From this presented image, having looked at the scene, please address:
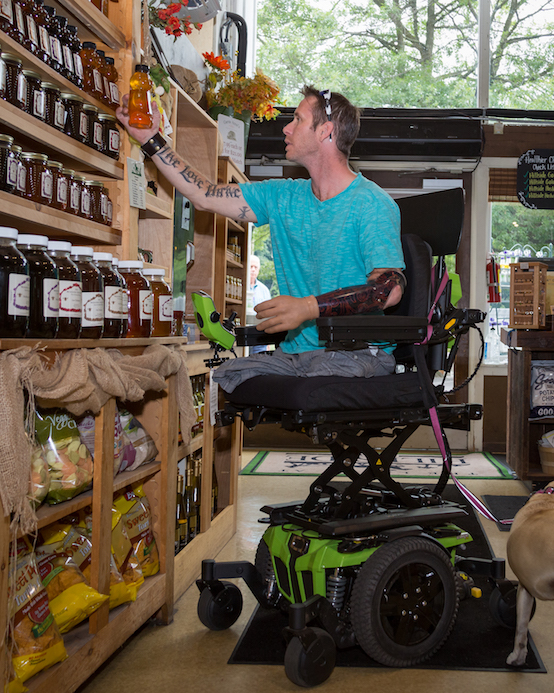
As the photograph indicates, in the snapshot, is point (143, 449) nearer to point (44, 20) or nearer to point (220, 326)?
point (220, 326)

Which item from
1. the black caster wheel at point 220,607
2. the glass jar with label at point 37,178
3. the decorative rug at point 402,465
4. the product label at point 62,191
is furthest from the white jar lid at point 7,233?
the decorative rug at point 402,465

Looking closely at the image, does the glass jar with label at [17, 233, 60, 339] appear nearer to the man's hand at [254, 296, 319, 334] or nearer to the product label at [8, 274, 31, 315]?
the product label at [8, 274, 31, 315]

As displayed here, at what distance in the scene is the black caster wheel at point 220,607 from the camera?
6.60ft

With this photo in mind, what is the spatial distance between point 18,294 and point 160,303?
70cm

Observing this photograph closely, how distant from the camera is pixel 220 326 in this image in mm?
1919

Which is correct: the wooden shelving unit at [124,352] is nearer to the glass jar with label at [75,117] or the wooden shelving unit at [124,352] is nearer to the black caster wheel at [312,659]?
the glass jar with label at [75,117]

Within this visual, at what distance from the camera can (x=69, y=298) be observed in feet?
4.92

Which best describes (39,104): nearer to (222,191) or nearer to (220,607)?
(222,191)

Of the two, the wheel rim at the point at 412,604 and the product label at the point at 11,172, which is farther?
the wheel rim at the point at 412,604

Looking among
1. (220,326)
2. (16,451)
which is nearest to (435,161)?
(220,326)

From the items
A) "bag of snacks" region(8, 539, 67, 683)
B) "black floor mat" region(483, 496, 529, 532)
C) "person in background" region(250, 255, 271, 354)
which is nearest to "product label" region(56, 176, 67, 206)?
"bag of snacks" region(8, 539, 67, 683)

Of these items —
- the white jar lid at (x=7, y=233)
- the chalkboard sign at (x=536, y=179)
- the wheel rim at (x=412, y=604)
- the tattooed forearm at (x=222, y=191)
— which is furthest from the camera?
the chalkboard sign at (x=536, y=179)

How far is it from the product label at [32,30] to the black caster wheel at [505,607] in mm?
1989

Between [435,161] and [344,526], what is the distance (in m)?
4.26
